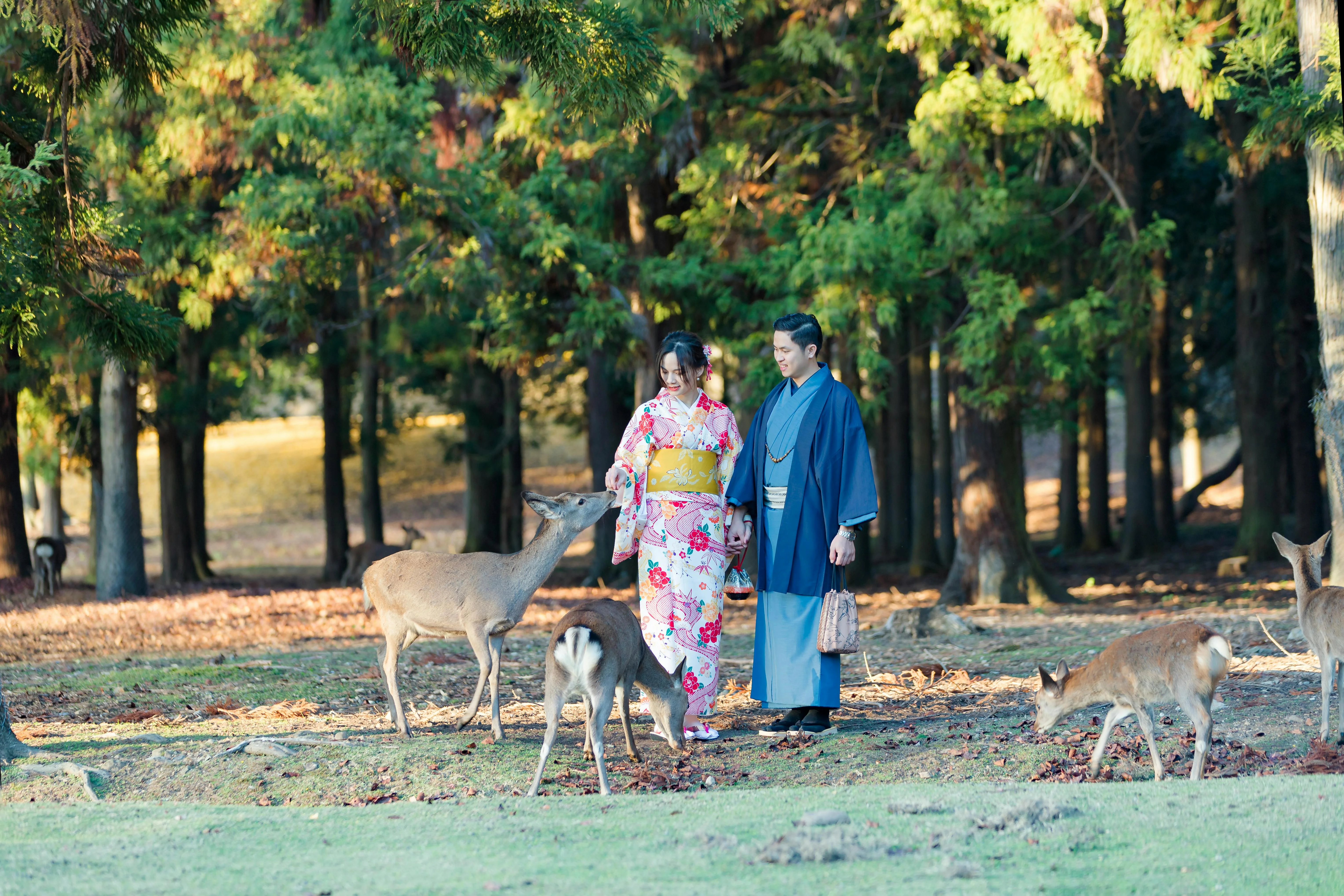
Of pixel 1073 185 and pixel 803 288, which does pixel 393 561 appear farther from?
pixel 1073 185

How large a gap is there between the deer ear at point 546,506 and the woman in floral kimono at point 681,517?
325 millimetres

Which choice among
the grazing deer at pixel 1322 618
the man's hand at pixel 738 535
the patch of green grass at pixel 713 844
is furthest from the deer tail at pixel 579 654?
the grazing deer at pixel 1322 618

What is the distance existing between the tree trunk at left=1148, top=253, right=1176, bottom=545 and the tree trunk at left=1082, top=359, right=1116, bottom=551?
86cm

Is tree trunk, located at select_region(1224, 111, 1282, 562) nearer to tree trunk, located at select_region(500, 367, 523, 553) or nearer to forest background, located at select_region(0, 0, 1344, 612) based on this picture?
forest background, located at select_region(0, 0, 1344, 612)

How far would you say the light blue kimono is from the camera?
7270mm

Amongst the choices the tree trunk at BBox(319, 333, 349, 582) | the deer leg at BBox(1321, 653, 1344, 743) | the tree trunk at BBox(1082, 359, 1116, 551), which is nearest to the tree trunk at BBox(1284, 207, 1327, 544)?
the tree trunk at BBox(1082, 359, 1116, 551)

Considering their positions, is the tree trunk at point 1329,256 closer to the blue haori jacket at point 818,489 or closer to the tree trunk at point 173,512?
the blue haori jacket at point 818,489

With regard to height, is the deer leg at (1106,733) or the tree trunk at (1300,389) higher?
the tree trunk at (1300,389)

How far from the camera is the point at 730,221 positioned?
1619 cm

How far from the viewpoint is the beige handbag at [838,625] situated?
7070mm

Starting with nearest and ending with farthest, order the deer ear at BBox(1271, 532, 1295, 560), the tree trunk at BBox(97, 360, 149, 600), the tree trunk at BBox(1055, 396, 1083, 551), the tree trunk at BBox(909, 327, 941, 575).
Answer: the deer ear at BBox(1271, 532, 1295, 560)
the tree trunk at BBox(97, 360, 149, 600)
the tree trunk at BBox(909, 327, 941, 575)
the tree trunk at BBox(1055, 396, 1083, 551)

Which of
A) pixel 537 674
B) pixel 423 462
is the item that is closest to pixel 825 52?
pixel 537 674

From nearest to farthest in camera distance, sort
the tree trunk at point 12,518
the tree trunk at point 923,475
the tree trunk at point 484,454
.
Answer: the tree trunk at point 12,518
the tree trunk at point 923,475
the tree trunk at point 484,454

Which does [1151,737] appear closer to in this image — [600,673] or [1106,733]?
[1106,733]
